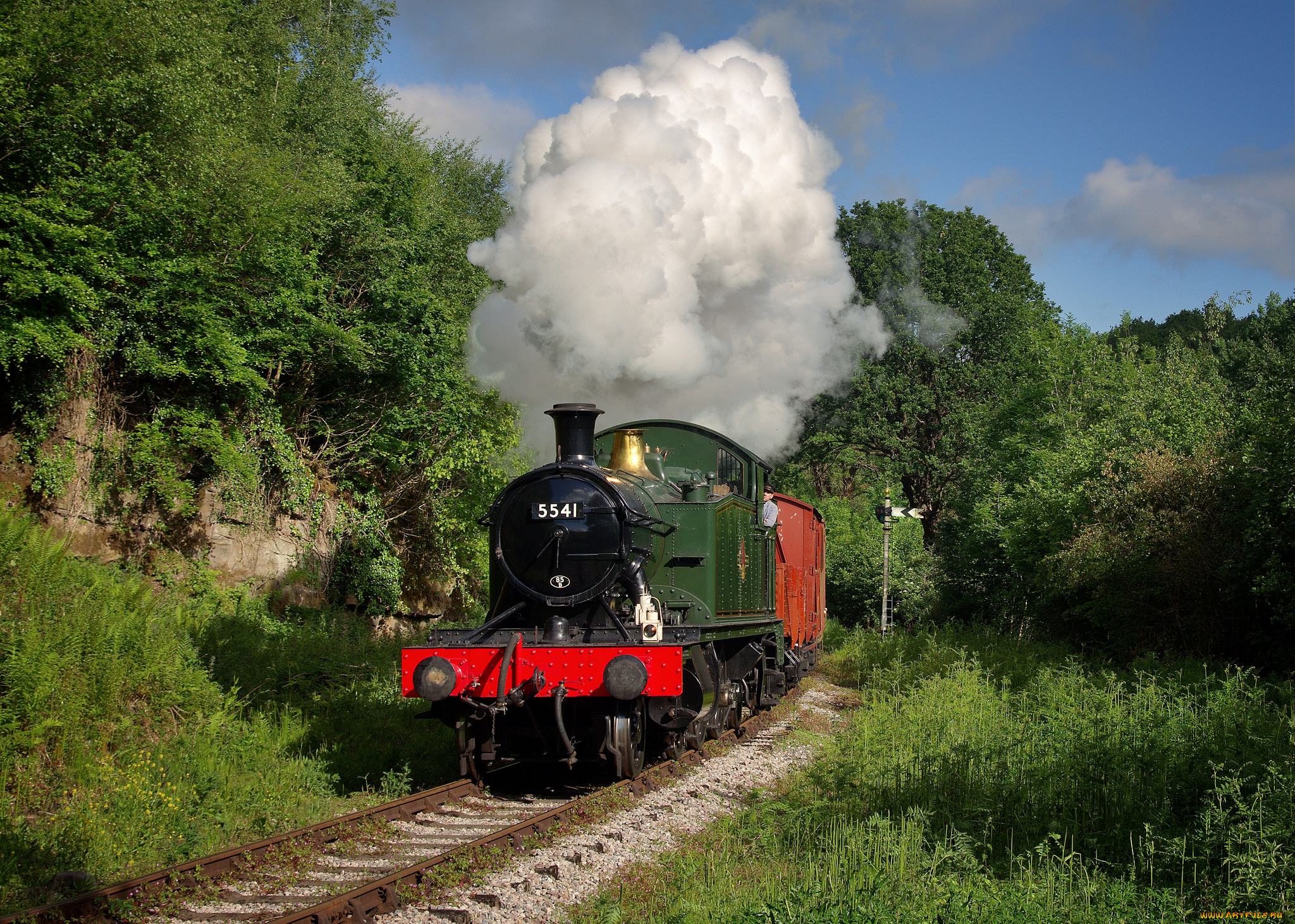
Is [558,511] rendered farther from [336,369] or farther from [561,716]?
[336,369]

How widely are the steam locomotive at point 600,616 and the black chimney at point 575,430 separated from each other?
0.04 feet

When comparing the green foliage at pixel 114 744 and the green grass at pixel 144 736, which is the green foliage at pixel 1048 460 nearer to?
the green grass at pixel 144 736

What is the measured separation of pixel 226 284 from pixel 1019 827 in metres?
12.2

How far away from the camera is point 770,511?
11.8m

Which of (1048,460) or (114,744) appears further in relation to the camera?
(1048,460)

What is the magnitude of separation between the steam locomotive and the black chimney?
13mm

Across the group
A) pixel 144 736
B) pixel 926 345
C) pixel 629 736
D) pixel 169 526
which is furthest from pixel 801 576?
pixel 926 345

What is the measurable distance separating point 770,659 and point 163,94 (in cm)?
1110

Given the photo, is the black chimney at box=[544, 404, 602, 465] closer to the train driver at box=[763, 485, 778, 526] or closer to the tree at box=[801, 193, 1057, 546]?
the train driver at box=[763, 485, 778, 526]

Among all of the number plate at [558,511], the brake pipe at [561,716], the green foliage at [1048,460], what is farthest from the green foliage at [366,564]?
the green foliage at [1048,460]

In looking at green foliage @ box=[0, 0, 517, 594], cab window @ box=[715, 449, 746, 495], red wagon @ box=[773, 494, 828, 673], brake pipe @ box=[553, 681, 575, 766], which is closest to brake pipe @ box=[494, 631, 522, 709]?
brake pipe @ box=[553, 681, 575, 766]

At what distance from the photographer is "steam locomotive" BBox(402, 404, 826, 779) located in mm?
7555

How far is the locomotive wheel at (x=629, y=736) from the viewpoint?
7781 mm

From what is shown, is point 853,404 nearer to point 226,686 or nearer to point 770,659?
point 770,659
